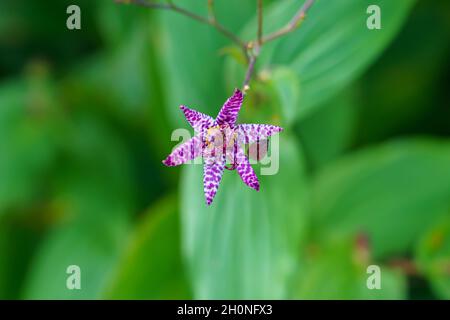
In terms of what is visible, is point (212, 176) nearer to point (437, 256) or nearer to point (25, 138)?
point (437, 256)

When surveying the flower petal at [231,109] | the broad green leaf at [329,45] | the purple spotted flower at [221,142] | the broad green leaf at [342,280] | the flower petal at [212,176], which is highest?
the broad green leaf at [329,45]

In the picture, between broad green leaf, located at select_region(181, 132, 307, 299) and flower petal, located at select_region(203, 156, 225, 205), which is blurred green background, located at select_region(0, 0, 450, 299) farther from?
flower petal, located at select_region(203, 156, 225, 205)

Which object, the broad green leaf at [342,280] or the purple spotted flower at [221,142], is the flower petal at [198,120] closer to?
the purple spotted flower at [221,142]

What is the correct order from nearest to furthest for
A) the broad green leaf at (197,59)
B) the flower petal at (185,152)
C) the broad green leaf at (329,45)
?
the flower petal at (185,152) < the broad green leaf at (329,45) < the broad green leaf at (197,59)

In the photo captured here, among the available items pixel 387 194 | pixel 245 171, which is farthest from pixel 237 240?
pixel 387 194

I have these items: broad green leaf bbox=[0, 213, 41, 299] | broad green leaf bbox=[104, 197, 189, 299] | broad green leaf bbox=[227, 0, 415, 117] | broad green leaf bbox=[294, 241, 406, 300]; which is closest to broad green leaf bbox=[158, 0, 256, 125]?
broad green leaf bbox=[227, 0, 415, 117]

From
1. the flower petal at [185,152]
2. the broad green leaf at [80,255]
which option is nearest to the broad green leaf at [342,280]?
the broad green leaf at [80,255]
